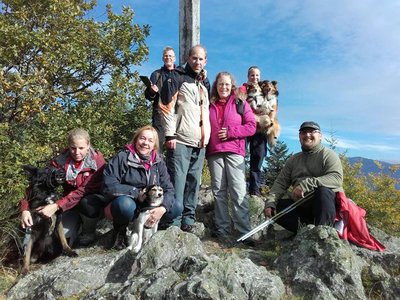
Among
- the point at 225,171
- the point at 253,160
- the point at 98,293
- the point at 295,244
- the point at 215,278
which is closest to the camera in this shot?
the point at 215,278

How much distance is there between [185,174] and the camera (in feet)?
19.0

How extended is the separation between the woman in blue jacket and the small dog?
0.23ft

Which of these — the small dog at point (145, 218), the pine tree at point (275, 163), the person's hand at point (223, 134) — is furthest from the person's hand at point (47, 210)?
the pine tree at point (275, 163)

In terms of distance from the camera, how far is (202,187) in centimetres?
805

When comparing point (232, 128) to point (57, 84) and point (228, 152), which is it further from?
point (57, 84)

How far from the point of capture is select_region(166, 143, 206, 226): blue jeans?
5.70 m

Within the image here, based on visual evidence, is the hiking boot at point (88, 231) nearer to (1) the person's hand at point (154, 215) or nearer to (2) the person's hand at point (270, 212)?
(1) the person's hand at point (154, 215)

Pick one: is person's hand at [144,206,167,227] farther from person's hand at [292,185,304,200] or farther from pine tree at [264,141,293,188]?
pine tree at [264,141,293,188]

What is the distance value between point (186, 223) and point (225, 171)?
3.21 feet

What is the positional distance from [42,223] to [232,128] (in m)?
2.91

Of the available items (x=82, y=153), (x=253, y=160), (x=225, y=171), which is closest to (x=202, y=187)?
(x=253, y=160)

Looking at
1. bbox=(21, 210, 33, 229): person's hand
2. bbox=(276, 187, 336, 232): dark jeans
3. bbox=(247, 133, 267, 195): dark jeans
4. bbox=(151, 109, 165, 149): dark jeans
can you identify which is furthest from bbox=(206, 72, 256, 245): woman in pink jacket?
bbox=(21, 210, 33, 229): person's hand

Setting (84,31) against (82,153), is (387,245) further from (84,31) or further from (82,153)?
(84,31)

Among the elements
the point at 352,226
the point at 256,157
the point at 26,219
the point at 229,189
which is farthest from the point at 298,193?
the point at 26,219
